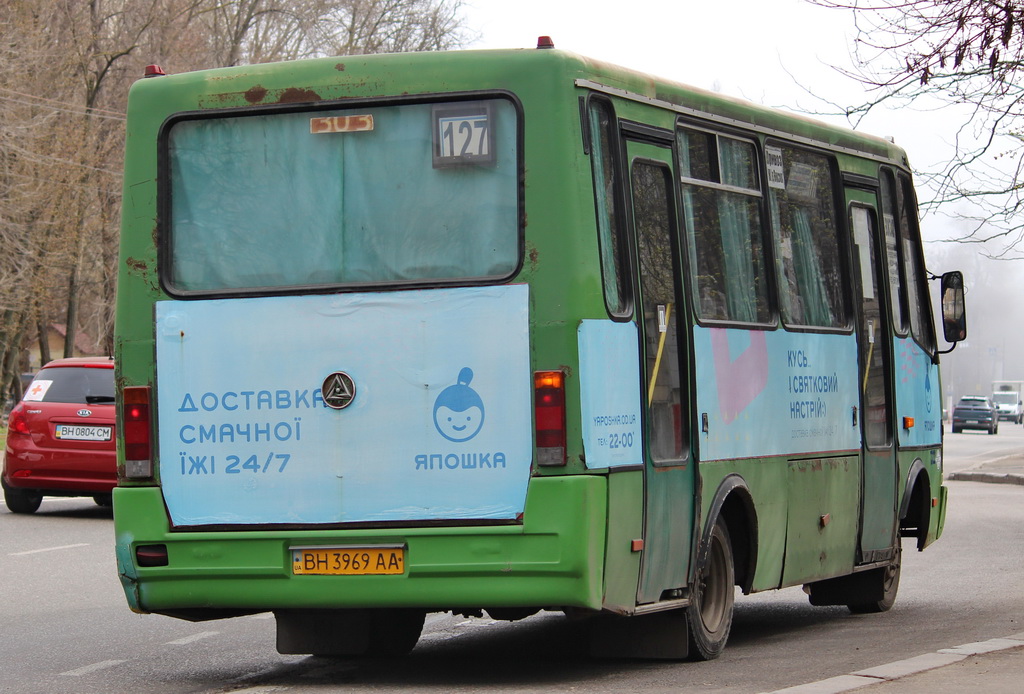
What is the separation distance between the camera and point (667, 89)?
30.0 feet

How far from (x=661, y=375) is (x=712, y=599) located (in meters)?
1.54

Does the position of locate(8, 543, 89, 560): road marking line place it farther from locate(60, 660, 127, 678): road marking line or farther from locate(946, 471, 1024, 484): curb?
locate(946, 471, 1024, 484): curb

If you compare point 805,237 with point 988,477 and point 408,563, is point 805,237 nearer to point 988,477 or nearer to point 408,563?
point 408,563

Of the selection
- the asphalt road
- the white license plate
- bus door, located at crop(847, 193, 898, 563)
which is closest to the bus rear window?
the asphalt road

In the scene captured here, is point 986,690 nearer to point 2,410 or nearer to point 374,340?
point 374,340

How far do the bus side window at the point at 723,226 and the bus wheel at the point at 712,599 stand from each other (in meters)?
1.24

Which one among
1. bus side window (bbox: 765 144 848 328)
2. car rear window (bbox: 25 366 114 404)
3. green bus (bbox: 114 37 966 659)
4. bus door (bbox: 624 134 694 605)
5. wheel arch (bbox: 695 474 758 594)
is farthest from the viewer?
car rear window (bbox: 25 366 114 404)

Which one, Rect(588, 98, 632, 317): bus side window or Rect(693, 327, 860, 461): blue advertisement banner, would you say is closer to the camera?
Rect(588, 98, 632, 317): bus side window

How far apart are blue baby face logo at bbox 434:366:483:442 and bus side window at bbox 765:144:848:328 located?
2988mm

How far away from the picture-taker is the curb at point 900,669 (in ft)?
24.4

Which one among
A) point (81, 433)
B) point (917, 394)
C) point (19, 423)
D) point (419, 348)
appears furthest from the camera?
point (19, 423)

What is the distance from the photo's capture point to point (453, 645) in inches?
413

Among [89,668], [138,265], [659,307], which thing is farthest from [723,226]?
[89,668]

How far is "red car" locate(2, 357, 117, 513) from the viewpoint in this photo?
61.8ft
